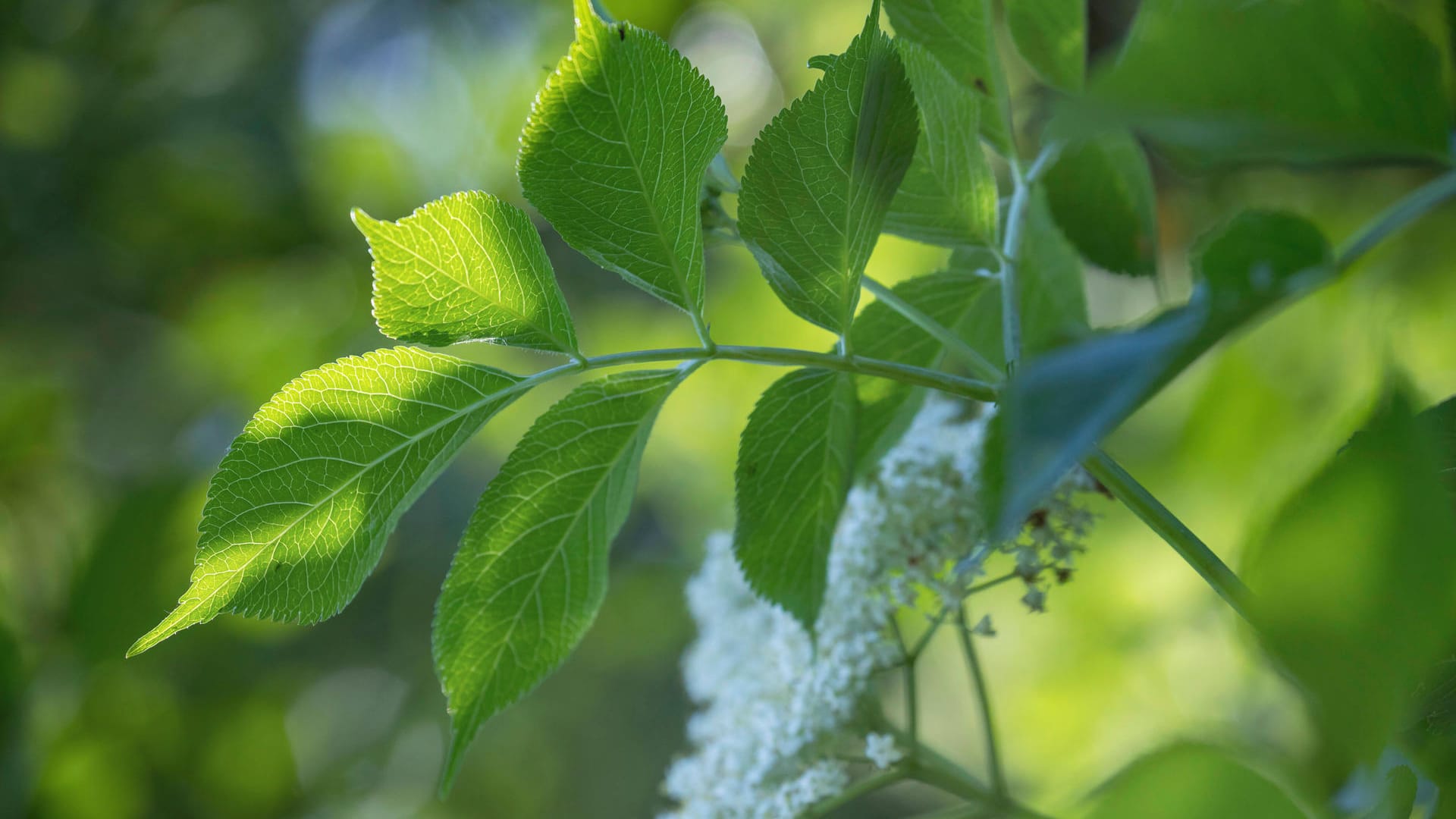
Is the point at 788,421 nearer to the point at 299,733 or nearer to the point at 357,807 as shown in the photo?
the point at 357,807

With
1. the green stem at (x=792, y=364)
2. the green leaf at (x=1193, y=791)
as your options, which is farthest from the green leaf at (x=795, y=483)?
the green leaf at (x=1193, y=791)

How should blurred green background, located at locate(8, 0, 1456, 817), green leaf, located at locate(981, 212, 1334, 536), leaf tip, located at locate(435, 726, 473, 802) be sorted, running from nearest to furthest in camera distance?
green leaf, located at locate(981, 212, 1334, 536)
leaf tip, located at locate(435, 726, 473, 802)
blurred green background, located at locate(8, 0, 1456, 817)

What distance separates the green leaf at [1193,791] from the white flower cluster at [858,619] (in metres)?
0.13

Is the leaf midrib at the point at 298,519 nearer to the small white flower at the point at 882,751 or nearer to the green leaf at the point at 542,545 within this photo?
the green leaf at the point at 542,545

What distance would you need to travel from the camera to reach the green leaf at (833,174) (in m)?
0.19

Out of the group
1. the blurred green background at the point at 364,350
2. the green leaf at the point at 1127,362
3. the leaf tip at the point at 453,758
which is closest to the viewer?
the green leaf at the point at 1127,362

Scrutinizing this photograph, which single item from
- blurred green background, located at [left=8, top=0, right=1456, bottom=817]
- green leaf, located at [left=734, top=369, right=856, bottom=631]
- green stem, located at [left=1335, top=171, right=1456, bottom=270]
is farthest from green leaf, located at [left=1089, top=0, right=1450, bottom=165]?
blurred green background, located at [left=8, top=0, right=1456, bottom=817]

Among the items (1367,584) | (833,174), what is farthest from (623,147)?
(1367,584)

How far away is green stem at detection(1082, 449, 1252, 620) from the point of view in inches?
6.8

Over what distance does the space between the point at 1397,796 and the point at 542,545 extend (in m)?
0.16

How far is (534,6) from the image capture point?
1.12 metres

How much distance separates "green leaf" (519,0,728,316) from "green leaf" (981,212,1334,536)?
0.10 metres

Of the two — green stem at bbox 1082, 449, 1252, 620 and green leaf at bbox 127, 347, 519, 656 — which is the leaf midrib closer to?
green leaf at bbox 127, 347, 519, 656

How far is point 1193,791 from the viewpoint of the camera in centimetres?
12
